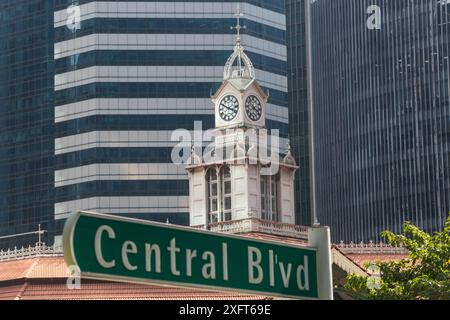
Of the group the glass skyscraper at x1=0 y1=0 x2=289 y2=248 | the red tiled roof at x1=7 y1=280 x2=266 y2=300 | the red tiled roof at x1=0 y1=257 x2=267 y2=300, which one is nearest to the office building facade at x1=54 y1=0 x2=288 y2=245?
the glass skyscraper at x1=0 y1=0 x2=289 y2=248

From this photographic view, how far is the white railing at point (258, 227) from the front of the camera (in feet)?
304

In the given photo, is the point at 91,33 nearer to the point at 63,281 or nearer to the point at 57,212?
the point at 57,212

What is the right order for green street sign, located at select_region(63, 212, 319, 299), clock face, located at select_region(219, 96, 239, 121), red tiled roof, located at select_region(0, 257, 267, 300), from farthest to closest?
clock face, located at select_region(219, 96, 239, 121) < red tiled roof, located at select_region(0, 257, 267, 300) < green street sign, located at select_region(63, 212, 319, 299)

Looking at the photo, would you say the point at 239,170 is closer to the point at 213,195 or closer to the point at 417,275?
the point at 213,195

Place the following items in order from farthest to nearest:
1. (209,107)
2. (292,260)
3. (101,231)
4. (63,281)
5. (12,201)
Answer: (12,201) → (209,107) → (63,281) → (292,260) → (101,231)

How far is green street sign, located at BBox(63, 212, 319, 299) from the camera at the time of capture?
618 inches

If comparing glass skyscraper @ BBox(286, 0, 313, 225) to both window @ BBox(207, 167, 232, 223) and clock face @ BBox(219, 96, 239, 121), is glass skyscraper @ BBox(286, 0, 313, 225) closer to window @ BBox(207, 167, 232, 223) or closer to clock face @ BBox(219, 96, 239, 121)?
clock face @ BBox(219, 96, 239, 121)

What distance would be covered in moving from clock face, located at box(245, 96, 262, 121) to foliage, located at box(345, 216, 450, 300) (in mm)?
34048

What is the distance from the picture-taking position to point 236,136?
317ft

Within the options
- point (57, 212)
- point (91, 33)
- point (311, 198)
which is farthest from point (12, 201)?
point (311, 198)

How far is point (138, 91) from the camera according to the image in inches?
6048

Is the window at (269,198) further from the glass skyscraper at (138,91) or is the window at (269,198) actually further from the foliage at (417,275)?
the glass skyscraper at (138,91)

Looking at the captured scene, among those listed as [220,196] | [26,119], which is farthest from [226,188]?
[26,119]
